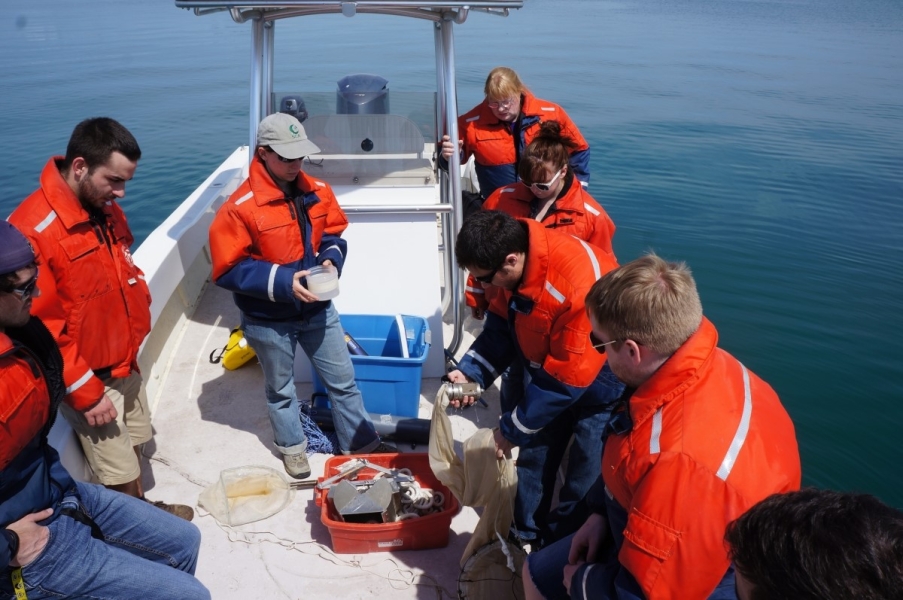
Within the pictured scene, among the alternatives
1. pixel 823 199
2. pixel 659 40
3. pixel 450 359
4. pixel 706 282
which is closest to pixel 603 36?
pixel 659 40

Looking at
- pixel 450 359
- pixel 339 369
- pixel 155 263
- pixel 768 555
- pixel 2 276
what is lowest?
pixel 450 359

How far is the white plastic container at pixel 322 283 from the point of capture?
2932 millimetres

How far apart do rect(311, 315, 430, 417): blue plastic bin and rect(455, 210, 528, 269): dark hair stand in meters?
1.37

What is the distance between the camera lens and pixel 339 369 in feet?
10.8

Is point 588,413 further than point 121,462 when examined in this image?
No

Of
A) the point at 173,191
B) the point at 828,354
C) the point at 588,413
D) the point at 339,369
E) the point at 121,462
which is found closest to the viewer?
the point at 588,413

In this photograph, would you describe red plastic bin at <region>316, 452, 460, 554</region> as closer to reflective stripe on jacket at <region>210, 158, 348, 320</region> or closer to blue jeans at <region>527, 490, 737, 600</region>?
blue jeans at <region>527, 490, 737, 600</region>

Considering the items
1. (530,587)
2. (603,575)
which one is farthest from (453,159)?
(603,575)

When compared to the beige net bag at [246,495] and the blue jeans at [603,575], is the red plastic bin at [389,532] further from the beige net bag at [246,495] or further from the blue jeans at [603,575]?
the blue jeans at [603,575]

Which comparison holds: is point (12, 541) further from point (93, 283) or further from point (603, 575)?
point (603, 575)

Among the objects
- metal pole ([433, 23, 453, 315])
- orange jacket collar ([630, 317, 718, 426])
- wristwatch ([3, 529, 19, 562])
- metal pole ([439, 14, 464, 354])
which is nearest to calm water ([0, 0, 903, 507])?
metal pole ([433, 23, 453, 315])

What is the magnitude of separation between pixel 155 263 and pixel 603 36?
25.5m

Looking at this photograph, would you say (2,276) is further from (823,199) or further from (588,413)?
(823,199)

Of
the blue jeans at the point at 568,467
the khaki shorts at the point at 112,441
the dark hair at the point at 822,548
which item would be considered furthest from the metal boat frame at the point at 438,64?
the dark hair at the point at 822,548
